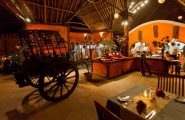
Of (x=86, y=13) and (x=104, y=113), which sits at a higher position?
(x=86, y=13)

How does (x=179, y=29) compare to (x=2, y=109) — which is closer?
(x=2, y=109)

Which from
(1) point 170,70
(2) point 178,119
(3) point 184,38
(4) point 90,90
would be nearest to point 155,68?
(1) point 170,70

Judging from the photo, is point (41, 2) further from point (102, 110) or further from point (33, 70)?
point (102, 110)

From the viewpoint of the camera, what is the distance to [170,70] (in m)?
6.10

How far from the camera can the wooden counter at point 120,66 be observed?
16.7ft

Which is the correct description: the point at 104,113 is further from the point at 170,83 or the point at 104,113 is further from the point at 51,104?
the point at 51,104

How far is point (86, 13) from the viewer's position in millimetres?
10586

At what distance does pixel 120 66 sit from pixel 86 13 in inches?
283

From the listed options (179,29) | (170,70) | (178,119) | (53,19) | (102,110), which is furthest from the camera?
(53,19)

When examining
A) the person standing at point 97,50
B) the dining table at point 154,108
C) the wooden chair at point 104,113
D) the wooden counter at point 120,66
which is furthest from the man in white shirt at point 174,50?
the wooden chair at point 104,113

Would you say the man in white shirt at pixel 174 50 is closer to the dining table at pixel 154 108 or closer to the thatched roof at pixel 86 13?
the thatched roof at pixel 86 13

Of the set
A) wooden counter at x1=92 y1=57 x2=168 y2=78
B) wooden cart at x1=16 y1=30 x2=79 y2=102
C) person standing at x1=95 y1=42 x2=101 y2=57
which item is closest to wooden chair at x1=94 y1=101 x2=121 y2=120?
wooden cart at x1=16 y1=30 x2=79 y2=102

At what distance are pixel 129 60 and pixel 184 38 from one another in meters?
4.24

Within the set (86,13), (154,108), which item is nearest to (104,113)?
(154,108)
